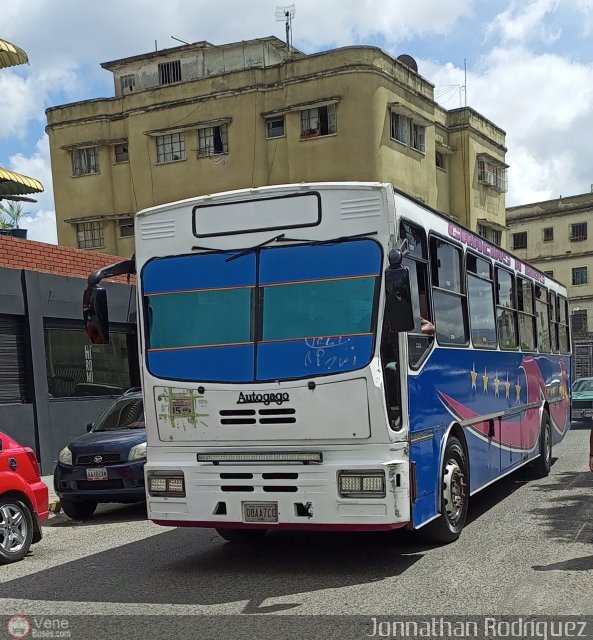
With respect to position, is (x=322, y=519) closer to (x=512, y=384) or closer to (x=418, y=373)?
(x=418, y=373)

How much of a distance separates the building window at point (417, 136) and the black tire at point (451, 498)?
2357 cm

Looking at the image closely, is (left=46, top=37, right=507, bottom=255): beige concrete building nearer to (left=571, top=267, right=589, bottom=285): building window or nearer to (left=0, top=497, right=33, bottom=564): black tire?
(left=0, top=497, right=33, bottom=564): black tire

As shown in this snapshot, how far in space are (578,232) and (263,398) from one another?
2173 inches

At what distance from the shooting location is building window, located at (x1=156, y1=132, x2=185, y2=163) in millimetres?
31578

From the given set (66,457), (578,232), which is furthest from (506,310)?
(578,232)

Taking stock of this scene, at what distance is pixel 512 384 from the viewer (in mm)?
10852

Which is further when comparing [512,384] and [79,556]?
[512,384]

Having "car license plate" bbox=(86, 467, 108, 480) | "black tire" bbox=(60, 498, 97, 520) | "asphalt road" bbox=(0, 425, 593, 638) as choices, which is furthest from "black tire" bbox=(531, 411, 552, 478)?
"black tire" bbox=(60, 498, 97, 520)

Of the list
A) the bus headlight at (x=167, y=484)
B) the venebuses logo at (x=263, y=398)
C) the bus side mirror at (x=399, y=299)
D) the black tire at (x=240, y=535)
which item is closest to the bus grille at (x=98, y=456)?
the black tire at (x=240, y=535)

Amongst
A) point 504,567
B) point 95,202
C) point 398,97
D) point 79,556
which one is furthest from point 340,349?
point 95,202

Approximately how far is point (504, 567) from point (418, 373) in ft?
5.83

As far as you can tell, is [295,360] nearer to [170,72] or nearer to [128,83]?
[170,72]

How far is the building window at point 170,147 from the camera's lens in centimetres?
3158

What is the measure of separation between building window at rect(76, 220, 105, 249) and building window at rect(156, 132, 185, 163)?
3.71 metres
